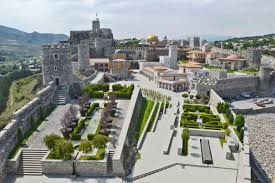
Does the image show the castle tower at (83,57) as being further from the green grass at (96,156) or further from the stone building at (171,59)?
the green grass at (96,156)

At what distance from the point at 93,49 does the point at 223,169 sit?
42893 mm

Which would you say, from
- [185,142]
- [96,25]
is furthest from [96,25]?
[185,142]

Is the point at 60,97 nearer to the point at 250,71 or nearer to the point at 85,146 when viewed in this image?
the point at 85,146

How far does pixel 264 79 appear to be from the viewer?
143ft

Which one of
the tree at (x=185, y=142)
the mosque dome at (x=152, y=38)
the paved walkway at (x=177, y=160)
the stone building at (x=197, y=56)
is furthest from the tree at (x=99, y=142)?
the mosque dome at (x=152, y=38)

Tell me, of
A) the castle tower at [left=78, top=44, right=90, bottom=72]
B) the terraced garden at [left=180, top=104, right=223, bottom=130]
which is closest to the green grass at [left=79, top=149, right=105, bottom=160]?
the terraced garden at [left=180, top=104, right=223, bottom=130]

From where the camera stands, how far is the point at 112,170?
18.8 meters

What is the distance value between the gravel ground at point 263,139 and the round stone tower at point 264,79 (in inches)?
329

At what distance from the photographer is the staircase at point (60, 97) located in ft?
95.1

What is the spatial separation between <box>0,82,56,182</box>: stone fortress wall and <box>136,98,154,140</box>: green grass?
25.5 ft

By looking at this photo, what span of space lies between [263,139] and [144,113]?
10.9 m

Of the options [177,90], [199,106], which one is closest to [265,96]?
[177,90]

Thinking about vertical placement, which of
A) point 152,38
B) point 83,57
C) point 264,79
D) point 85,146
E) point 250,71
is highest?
point 152,38

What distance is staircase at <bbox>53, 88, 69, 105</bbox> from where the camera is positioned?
28984mm
